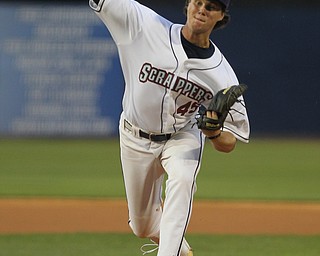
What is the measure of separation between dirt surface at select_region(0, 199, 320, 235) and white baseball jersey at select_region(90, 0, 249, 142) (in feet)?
7.24

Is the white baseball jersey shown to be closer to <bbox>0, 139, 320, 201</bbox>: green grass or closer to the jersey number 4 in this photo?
the jersey number 4

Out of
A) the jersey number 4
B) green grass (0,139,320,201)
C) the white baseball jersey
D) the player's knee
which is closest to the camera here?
the white baseball jersey

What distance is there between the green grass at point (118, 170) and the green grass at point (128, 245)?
2.17 meters

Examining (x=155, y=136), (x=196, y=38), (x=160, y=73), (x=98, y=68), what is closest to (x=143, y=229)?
(x=155, y=136)

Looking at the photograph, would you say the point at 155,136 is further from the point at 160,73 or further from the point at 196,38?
the point at 196,38

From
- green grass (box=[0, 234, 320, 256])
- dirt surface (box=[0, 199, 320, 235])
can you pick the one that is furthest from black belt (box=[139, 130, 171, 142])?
dirt surface (box=[0, 199, 320, 235])

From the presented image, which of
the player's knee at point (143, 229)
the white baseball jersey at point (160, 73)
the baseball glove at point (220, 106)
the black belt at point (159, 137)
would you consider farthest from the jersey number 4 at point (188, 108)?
the player's knee at point (143, 229)

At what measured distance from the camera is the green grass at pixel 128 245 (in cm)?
590

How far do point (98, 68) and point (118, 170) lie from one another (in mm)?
2364

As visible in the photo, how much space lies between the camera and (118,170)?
10844 millimetres

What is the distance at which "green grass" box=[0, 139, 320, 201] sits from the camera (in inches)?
361

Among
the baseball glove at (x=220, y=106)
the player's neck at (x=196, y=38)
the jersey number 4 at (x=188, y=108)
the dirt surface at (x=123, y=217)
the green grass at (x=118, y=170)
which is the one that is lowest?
the green grass at (x=118, y=170)

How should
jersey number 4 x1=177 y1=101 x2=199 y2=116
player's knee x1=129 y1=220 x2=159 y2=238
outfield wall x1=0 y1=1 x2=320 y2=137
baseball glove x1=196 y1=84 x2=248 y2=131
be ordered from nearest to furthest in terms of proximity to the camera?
baseball glove x1=196 y1=84 x2=248 y2=131 → jersey number 4 x1=177 y1=101 x2=199 y2=116 → player's knee x1=129 y1=220 x2=159 y2=238 → outfield wall x1=0 y1=1 x2=320 y2=137

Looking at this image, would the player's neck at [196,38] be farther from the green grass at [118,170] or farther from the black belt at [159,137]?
the green grass at [118,170]
